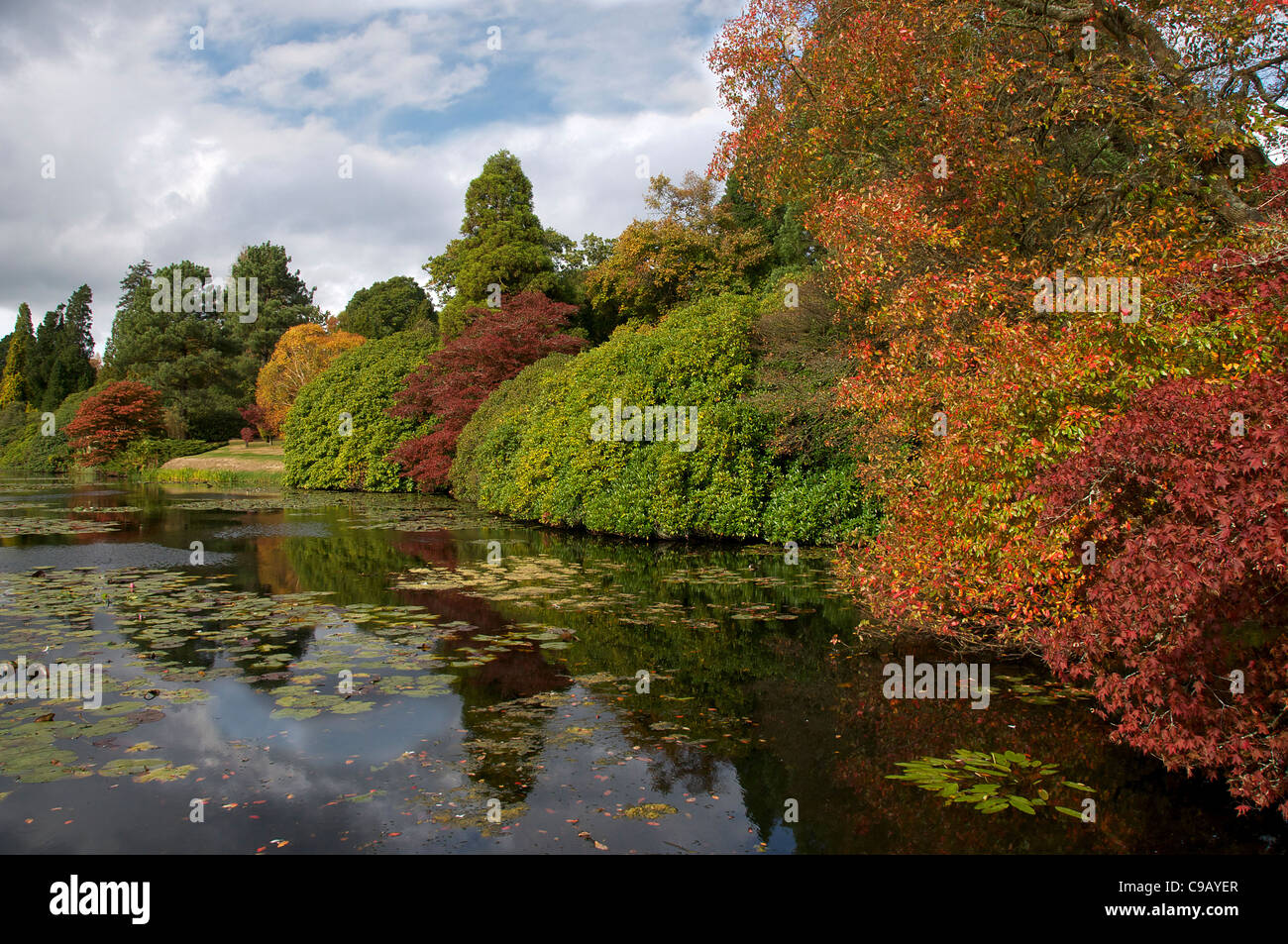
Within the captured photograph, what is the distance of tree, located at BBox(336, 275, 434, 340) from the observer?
48250mm

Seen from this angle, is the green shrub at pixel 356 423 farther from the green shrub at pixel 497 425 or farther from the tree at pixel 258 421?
the tree at pixel 258 421

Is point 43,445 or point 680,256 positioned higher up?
point 680,256

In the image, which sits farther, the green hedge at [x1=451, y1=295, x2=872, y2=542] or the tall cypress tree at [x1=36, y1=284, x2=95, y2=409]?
the tall cypress tree at [x1=36, y1=284, x2=95, y2=409]

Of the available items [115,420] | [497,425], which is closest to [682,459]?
[497,425]

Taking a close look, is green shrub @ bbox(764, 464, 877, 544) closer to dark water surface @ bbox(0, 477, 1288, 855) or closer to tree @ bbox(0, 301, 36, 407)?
dark water surface @ bbox(0, 477, 1288, 855)

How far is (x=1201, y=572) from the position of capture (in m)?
4.09

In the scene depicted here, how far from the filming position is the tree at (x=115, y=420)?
41.7 meters

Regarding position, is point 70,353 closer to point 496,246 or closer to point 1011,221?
point 496,246

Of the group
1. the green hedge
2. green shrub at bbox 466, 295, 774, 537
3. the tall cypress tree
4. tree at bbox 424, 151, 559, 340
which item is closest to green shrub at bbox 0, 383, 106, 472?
the tall cypress tree

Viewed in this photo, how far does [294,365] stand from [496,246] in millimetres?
14235

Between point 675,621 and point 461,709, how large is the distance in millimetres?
3583

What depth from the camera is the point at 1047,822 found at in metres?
4.33

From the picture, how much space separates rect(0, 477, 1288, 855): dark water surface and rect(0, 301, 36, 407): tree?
2207 inches
